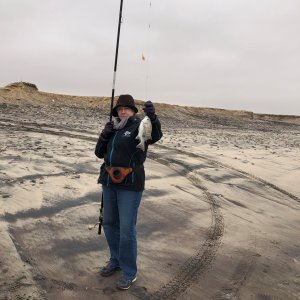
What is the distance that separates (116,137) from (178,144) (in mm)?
10595

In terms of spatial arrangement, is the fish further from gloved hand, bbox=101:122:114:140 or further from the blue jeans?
the blue jeans

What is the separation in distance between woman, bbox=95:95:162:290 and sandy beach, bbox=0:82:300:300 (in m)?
0.43

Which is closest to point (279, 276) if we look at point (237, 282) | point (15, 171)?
point (237, 282)

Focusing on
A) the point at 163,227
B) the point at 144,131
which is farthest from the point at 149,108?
the point at 163,227

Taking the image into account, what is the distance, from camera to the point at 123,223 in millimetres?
4395

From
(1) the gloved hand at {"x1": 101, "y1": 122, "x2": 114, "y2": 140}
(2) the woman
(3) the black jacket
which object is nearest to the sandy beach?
(2) the woman

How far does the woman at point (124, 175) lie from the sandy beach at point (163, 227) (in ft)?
1.40

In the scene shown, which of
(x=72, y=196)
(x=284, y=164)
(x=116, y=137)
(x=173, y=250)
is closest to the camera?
(x=116, y=137)

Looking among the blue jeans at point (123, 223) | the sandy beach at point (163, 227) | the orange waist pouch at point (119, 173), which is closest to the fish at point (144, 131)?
the orange waist pouch at point (119, 173)

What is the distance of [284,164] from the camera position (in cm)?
1307

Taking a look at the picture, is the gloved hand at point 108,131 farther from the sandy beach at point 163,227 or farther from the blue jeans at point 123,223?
the sandy beach at point 163,227

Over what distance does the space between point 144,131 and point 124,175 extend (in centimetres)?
49

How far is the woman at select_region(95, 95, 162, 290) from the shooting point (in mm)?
4348

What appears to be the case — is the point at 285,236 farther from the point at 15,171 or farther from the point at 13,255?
the point at 15,171
